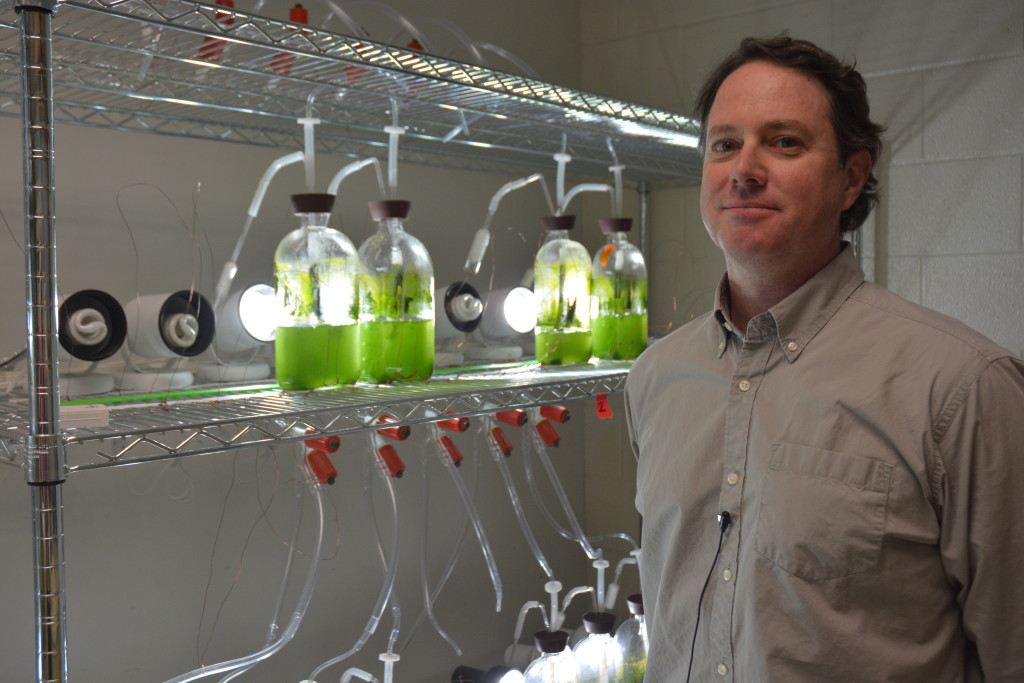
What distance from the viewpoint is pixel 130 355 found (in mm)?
1392

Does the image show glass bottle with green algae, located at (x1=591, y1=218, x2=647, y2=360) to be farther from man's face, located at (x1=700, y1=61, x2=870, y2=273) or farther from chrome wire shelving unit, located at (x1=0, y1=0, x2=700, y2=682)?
man's face, located at (x1=700, y1=61, x2=870, y2=273)

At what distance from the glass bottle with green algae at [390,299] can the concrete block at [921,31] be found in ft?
4.44

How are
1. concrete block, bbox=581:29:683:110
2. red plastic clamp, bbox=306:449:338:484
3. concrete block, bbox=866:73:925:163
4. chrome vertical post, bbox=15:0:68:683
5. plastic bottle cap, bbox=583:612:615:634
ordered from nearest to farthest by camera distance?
chrome vertical post, bbox=15:0:68:683
red plastic clamp, bbox=306:449:338:484
plastic bottle cap, bbox=583:612:615:634
concrete block, bbox=866:73:925:163
concrete block, bbox=581:29:683:110

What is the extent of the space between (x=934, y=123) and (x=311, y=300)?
1561mm

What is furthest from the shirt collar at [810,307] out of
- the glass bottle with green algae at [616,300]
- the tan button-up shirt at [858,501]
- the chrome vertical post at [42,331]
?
the glass bottle with green algae at [616,300]

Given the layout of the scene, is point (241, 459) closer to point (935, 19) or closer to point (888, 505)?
point (888, 505)

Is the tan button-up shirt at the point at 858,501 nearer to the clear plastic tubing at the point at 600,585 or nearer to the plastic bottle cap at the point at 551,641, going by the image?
the plastic bottle cap at the point at 551,641

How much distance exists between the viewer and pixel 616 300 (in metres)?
2.00

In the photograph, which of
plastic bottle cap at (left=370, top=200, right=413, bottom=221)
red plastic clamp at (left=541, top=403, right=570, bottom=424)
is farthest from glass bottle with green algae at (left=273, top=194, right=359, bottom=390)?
red plastic clamp at (left=541, top=403, right=570, bottom=424)

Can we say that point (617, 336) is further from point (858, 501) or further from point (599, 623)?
point (858, 501)

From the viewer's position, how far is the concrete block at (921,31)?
6.56 ft

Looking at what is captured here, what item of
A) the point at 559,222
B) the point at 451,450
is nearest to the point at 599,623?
the point at 451,450

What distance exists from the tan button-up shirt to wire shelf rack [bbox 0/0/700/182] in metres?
0.70

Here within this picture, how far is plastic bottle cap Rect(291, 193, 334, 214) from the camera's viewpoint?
136cm
